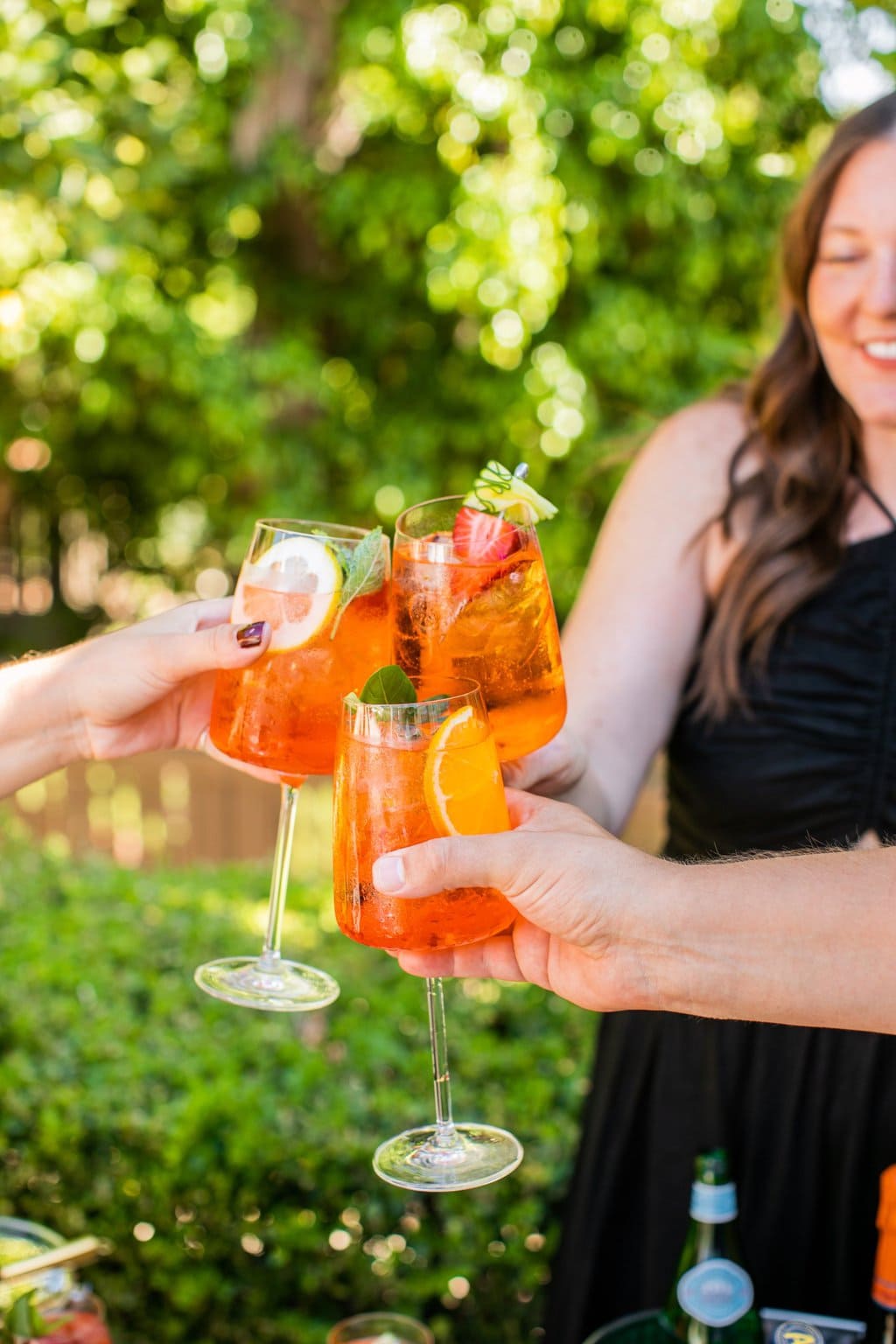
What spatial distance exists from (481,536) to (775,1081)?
3.86 ft

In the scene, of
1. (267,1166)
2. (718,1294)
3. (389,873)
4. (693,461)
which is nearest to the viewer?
(389,873)

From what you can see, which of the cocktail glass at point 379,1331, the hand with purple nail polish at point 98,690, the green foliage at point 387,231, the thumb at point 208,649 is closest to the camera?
the thumb at point 208,649

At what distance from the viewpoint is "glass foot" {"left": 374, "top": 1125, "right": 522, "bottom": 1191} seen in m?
1.32

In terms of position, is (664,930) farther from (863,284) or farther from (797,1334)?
(863,284)

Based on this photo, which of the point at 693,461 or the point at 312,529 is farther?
the point at 693,461

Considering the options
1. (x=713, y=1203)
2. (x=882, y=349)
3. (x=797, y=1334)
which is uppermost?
(x=882, y=349)

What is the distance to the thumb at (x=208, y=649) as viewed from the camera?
55.9 inches

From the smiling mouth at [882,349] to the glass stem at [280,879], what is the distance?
3.50ft

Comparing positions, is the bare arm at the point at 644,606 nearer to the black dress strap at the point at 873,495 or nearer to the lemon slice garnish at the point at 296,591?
the black dress strap at the point at 873,495

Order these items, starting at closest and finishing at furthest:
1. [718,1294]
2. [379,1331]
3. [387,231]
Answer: [718,1294], [379,1331], [387,231]

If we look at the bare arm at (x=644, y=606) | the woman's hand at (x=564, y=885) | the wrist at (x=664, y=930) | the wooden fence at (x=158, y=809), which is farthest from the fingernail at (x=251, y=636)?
the wooden fence at (x=158, y=809)

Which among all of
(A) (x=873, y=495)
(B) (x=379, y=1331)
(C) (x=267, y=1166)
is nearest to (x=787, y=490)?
(A) (x=873, y=495)

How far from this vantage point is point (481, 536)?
1.38 meters

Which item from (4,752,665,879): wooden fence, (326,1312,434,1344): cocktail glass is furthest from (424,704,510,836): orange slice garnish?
(4,752,665,879): wooden fence
